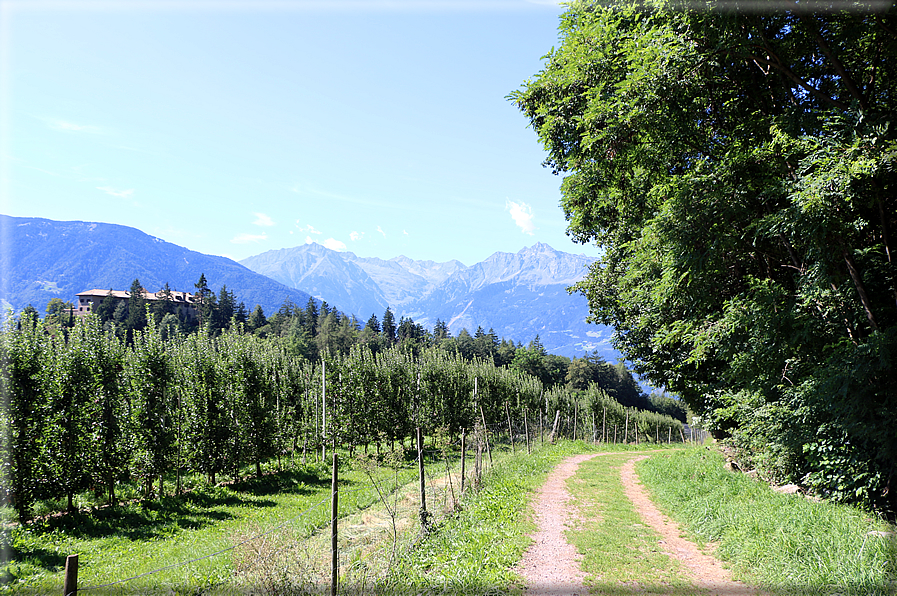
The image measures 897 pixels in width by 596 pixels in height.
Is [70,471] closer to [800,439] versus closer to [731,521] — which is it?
[731,521]

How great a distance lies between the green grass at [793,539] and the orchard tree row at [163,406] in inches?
630

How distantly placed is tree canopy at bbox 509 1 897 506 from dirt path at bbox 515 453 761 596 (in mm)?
Result: 2753

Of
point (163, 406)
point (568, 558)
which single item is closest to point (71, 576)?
point (568, 558)

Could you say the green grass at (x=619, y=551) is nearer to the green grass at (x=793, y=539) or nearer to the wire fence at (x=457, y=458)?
the green grass at (x=793, y=539)

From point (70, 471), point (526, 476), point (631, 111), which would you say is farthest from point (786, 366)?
point (70, 471)

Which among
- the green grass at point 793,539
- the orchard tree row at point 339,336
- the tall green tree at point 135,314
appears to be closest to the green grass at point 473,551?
the green grass at point 793,539

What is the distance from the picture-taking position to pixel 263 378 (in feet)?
67.1

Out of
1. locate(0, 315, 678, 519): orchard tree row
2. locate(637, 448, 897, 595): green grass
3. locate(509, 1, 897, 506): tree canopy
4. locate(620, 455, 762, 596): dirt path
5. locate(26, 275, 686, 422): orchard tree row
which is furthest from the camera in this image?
locate(26, 275, 686, 422): orchard tree row

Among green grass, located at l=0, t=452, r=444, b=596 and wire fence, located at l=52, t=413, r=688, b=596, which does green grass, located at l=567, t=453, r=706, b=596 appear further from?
green grass, located at l=0, t=452, r=444, b=596

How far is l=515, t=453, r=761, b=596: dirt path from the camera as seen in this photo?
646cm

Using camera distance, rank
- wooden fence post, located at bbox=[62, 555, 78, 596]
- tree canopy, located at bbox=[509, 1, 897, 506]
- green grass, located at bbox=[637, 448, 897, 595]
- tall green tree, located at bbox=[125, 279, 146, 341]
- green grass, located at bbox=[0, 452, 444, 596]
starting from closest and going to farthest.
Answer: wooden fence post, located at bbox=[62, 555, 78, 596], green grass, located at bbox=[637, 448, 897, 595], tree canopy, located at bbox=[509, 1, 897, 506], green grass, located at bbox=[0, 452, 444, 596], tall green tree, located at bbox=[125, 279, 146, 341]

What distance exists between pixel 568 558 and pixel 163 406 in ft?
47.5

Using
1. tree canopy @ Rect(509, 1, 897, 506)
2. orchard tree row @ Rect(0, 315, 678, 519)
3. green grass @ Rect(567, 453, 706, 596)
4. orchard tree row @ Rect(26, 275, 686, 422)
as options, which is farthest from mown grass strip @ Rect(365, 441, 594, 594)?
orchard tree row @ Rect(26, 275, 686, 422)

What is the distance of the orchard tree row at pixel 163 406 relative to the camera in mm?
11984
